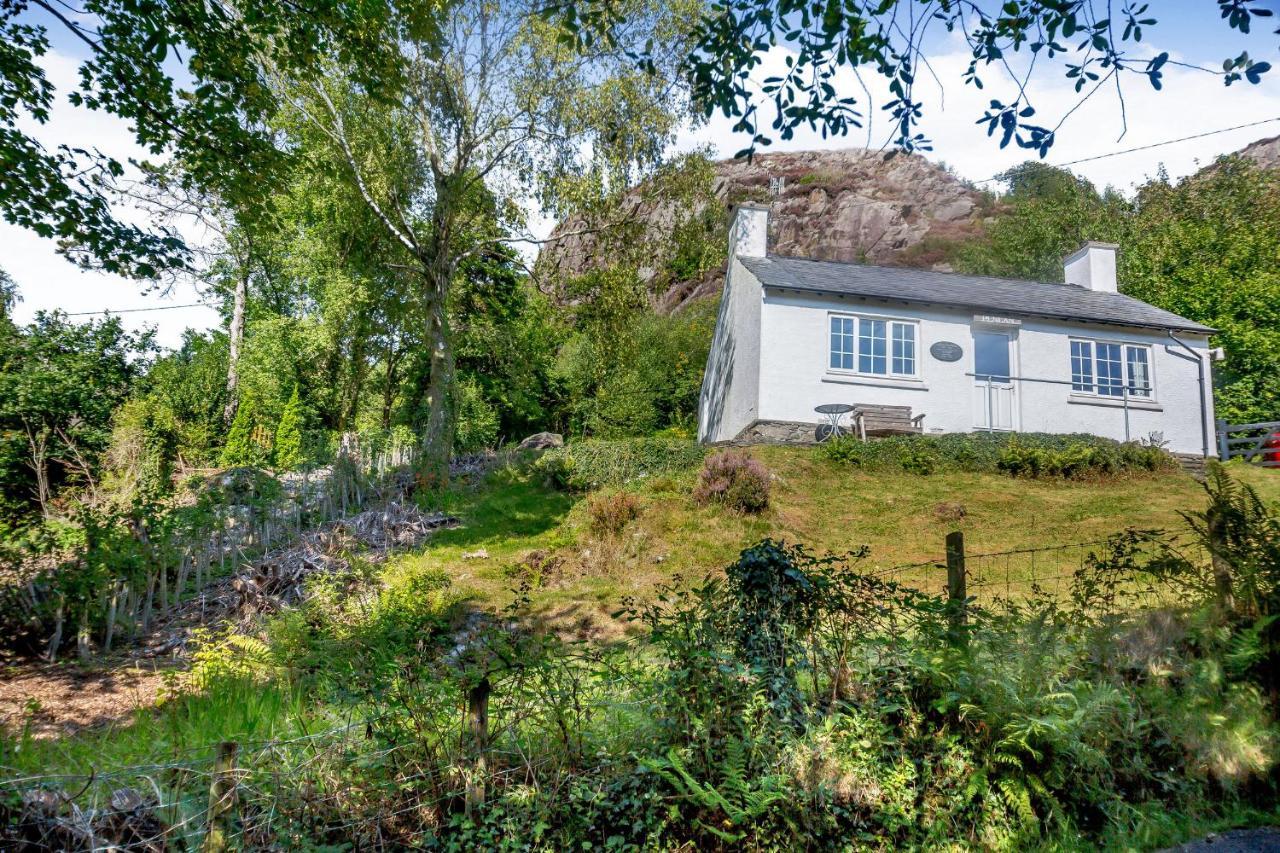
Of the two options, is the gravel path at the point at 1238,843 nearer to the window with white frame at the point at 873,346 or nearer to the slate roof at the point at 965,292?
the window with white frame at the point at 873,346

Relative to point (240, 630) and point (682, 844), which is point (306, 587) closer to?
point (240, 630)

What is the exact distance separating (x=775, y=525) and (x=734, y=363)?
9.20 meters

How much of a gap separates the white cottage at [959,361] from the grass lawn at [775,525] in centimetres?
318

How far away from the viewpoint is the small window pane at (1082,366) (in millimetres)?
19016

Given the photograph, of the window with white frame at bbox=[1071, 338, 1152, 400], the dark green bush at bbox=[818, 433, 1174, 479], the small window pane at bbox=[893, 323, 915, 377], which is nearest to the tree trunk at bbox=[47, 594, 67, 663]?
the dark green bush at bbox=[818, 433, 1174, 479]

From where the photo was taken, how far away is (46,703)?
259 inches

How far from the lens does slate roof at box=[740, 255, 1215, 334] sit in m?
18.4

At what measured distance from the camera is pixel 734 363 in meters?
20.5

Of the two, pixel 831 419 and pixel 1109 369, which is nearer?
pixel 831 419

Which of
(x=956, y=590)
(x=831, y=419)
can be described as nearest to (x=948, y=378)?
(x=831, y=419)

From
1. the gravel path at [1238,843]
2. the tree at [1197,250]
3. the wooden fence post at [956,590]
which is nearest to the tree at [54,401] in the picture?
the wooden fence post at [956,590]

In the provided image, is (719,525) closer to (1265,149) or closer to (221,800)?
(221,800)

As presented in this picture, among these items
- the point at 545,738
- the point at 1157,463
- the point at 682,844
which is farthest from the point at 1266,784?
the point at 1157,463

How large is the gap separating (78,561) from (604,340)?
11.2 metres
